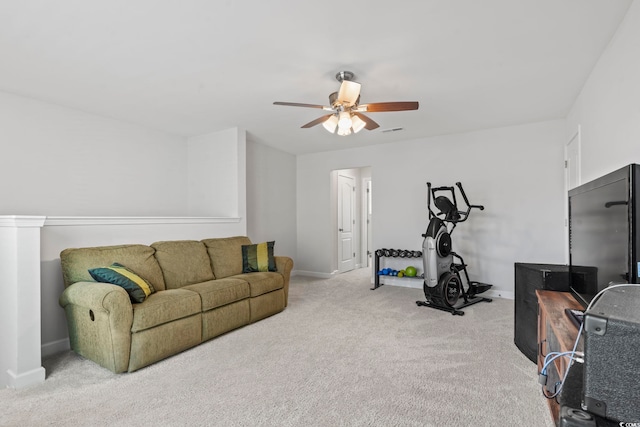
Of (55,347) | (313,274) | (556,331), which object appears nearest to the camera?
(556,331)

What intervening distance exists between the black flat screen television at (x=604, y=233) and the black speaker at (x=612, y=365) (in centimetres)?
69

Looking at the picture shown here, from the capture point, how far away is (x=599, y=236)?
164cm

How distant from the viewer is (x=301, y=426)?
1770 millimetres

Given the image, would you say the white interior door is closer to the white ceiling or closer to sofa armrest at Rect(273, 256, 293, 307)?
sofa armrest at Rect(273, 256, 293, 307)

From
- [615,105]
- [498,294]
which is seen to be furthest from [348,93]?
[498,294]

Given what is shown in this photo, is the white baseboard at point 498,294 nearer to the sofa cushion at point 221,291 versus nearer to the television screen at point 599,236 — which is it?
the television screen at point 599,236

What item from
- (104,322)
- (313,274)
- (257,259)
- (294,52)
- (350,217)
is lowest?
(313,274)

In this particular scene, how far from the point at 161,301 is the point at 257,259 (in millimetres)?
1443

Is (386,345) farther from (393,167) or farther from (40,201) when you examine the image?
(40,201)

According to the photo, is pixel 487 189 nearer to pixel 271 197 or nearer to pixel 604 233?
pixel 604 233

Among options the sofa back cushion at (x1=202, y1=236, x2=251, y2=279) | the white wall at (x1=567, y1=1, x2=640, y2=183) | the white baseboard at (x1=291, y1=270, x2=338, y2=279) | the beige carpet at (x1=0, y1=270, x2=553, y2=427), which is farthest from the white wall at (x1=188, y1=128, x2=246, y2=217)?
the white wall at (x1=567, y1=1, x2=640, y2=183)

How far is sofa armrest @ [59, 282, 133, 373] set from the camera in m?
2.32

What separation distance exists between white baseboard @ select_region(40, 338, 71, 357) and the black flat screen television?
3.92 metres

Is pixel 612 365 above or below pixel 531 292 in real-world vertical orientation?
above
